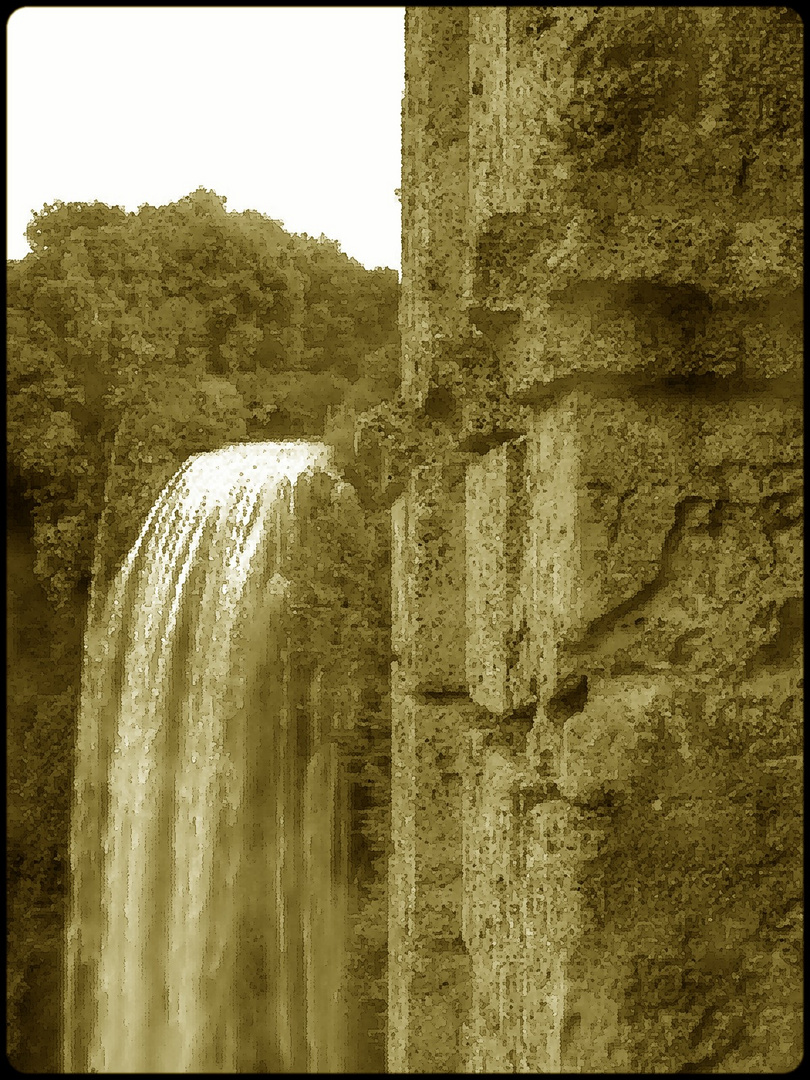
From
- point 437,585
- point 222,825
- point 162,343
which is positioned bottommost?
point 222,825

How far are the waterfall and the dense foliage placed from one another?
4.46ft

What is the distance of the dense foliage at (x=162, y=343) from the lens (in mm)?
7457

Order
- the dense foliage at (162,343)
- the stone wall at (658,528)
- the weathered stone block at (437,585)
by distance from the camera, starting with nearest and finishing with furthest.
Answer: the stone wall at (658,528), the weathered stone block at (437,585), the dense foliage at (162,343)

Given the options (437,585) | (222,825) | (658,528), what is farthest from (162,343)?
(658,528)

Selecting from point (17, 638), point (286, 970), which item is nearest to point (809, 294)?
point (286, 970)

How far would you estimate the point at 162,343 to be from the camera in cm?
809

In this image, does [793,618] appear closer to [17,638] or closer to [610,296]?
[610,296]

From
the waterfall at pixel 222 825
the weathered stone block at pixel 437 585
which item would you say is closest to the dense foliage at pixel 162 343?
the waterfall at pixel 222 825

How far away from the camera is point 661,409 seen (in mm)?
930

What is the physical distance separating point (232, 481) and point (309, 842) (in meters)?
Result: 2.56

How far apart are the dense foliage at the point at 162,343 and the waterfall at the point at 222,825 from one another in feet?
4.46

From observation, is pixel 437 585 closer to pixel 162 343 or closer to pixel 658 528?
pixel 658 528

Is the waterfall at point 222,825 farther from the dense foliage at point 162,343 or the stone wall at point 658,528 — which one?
the stone wall at point 658,528

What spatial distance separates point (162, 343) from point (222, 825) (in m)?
4.63
